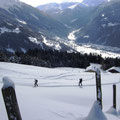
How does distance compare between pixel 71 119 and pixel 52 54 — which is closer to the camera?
pixel 71 119

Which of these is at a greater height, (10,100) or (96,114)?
(10,100)

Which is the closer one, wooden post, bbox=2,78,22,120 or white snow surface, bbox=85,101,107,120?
wooden post, bbox=2,78,22,120

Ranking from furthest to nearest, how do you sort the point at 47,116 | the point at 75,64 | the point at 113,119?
the point at 75,64 → the point at 113,119 → the point at 47,116

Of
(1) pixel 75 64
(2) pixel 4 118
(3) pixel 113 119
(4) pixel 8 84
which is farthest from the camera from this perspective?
(1) pixel 75 64

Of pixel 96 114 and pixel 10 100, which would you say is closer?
pixel 10 100

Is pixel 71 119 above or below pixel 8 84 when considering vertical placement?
below

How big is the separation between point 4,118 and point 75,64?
352 feet

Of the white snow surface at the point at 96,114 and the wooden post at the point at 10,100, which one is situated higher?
the wooden post at the point at 10,100

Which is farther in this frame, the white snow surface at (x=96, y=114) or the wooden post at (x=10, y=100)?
the white snow surface at (x=96, y=114)

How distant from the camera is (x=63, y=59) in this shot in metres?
121

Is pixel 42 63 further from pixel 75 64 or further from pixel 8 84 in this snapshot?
pixel 8 84

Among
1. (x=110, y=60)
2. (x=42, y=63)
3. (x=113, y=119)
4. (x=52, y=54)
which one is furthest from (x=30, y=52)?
(x=113, y=119)

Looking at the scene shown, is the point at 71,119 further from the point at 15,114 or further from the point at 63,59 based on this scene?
the point at 63,59

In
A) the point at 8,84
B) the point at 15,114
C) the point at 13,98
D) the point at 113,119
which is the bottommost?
the point at 113,119
